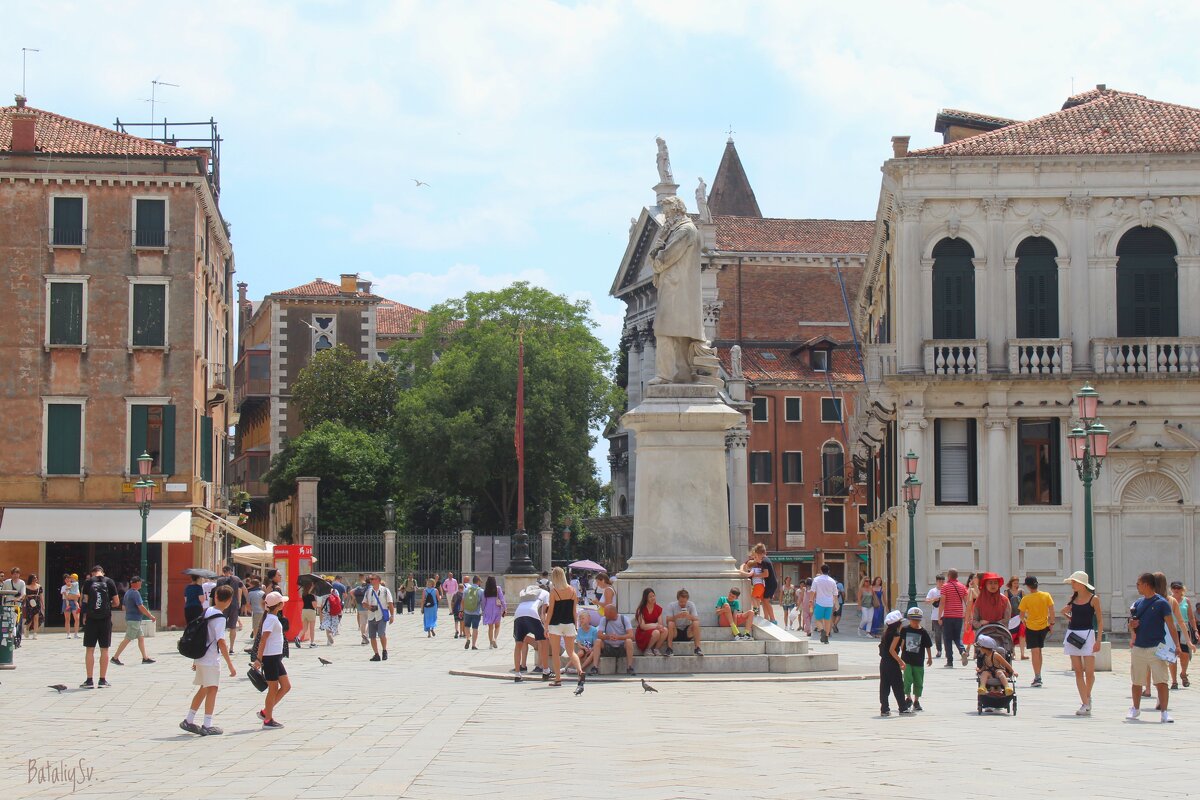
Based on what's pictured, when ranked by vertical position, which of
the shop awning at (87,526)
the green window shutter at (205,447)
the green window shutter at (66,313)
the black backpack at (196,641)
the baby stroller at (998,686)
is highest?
the green window shutter at (66,313)

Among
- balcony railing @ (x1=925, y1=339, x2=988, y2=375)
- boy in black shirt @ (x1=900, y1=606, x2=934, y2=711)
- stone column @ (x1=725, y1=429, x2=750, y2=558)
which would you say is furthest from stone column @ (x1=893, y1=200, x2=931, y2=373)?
stone column @ (x1=725, y1=429, x2=750, y2=558)

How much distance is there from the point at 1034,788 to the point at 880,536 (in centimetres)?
3810

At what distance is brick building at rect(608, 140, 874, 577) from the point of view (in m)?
76.1

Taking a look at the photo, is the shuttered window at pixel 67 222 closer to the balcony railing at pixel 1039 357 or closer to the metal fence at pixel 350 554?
the metal fence at pixel 350 554

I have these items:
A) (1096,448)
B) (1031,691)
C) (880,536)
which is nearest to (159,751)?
(1031,691)

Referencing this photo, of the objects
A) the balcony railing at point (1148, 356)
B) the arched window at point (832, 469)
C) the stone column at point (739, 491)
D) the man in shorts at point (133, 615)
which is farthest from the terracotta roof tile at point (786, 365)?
the man in shorts at point (133, 615)

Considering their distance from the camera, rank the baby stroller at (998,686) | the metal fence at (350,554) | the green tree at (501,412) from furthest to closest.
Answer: the green tree at (501,412), the metal fence at (350,554), the baby stroller at (998,686)

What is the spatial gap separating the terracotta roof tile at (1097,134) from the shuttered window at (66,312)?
19917mm

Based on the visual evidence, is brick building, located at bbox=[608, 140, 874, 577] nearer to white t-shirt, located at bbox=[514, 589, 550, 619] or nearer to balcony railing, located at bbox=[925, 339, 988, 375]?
balcony railing, located at bbox=[925, 339, 988, 375]

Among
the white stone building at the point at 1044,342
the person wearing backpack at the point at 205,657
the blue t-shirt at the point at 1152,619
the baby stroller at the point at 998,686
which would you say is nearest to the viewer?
the person wearing backpack at the point at 205,657

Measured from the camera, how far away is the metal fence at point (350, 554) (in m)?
60.5

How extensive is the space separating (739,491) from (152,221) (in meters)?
38.5

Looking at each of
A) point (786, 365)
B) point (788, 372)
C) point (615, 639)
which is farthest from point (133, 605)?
point (786, 365)

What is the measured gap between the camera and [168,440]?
43344 millimetres
